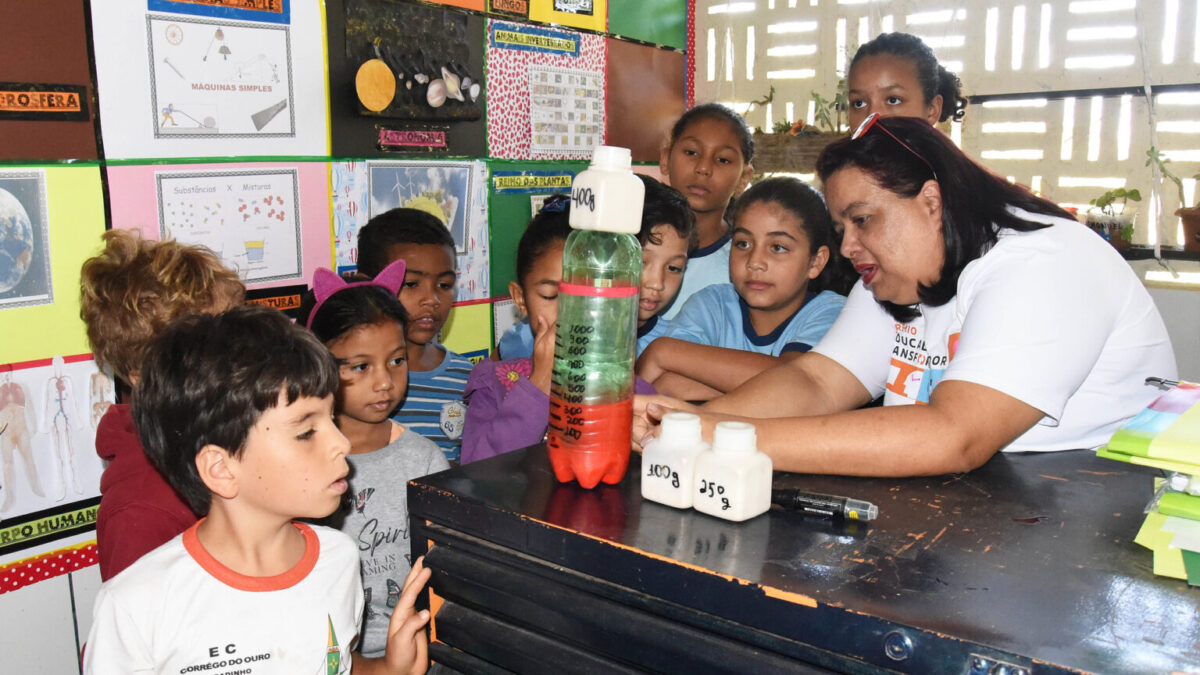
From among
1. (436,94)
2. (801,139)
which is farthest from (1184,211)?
(436,94)

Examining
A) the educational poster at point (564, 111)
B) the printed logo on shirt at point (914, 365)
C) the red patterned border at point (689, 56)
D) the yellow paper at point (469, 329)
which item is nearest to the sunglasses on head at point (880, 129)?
the printed logo on shirt at point (914, 365)

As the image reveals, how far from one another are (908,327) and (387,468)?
115cm

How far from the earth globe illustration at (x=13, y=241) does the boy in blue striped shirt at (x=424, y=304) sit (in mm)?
893

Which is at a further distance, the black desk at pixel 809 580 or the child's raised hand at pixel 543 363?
the child's raised hand at pixel 543 363

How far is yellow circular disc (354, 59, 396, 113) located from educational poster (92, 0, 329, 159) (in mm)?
123

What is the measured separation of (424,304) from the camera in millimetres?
2623

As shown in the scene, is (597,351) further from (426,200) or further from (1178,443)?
(426,200)

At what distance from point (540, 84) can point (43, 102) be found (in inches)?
70.3

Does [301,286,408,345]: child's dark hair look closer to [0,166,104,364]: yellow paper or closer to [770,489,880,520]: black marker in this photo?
[0,166,104,364]: yellow paper

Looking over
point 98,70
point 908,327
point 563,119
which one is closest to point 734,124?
point 563,119

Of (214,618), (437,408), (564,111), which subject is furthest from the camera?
(564,111)

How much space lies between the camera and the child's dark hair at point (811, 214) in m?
2.38

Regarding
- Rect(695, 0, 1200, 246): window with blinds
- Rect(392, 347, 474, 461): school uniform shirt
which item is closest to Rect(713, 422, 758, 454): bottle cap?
Rect(392, 347, 474, 461): school uniform shirt

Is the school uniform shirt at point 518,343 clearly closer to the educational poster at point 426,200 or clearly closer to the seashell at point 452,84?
the educational poster at point 426,200
